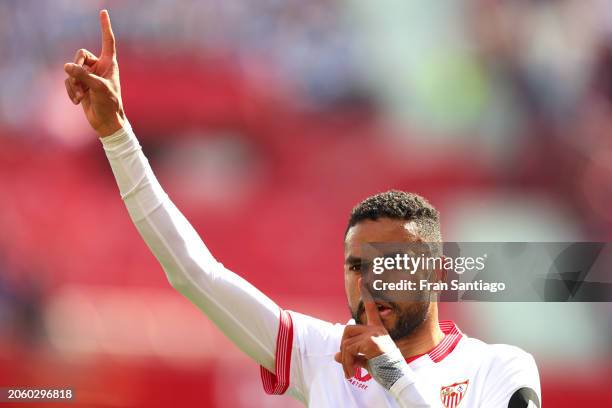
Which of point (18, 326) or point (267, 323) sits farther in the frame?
point (18, 326)

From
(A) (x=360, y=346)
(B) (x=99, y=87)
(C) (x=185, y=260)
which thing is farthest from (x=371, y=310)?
(B) (x=99, y=87)

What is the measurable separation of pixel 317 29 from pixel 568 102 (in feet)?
6.88

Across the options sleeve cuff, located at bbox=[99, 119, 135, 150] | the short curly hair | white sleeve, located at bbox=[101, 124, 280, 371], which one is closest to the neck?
the short curly hair

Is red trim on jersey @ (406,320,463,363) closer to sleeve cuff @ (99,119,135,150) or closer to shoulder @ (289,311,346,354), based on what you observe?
shoulder @ (289,311,346,354)

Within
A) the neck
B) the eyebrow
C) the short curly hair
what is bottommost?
the neck

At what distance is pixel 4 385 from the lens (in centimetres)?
655

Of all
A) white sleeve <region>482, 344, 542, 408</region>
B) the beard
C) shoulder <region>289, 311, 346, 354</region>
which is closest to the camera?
white sleeve <region>482, 344, 542, 408</region>

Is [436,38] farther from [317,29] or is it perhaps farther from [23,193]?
[23,193]

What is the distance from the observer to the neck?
8.20ft

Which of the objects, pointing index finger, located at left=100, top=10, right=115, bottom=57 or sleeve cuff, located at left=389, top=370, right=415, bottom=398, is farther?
pointing index finger, located at left=100, top=10, right=115, bottom=57

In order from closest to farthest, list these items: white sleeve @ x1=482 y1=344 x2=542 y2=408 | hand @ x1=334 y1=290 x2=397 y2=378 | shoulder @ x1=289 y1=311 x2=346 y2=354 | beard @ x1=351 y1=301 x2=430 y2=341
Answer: hand @ x1=334 y1=290 x2=397 y2=378
white sleeve @ x1=482 y1=344 x2=542 y2=408
beard @ x1=351 y1=301 x2=430 y2=341
shoulder @ x1=289 y1=311 x2=346 y2=354

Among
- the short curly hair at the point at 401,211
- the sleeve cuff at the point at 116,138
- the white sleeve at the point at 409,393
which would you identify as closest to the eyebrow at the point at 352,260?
the short curly hair at the point at 401,211

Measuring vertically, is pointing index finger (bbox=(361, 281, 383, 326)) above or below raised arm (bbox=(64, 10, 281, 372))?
below

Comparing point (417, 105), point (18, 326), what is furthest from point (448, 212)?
point (18, 326)
